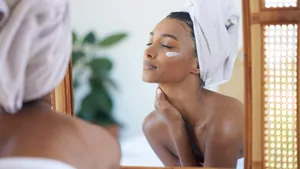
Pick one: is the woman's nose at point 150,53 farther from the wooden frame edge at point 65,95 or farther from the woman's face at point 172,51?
the wooden frame edge at point 65,95

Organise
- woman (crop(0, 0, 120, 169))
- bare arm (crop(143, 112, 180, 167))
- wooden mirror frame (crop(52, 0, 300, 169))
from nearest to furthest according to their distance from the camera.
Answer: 1. woman (crop(0, 0, 120, 169))
2. wooden mirror frame (crop(52, 0, 300, 169))
3. bare arm (crop(143, 112, 180, 167))

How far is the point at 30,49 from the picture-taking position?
438 millimetres

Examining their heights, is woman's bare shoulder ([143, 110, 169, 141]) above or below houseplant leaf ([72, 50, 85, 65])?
A: below

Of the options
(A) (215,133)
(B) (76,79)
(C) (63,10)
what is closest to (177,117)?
(A) (215,133)

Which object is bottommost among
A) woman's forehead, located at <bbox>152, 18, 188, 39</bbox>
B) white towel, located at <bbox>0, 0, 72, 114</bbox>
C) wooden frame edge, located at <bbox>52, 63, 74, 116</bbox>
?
wooden frame edge, located at <bbox>52, 63, 74, 116</bbox>

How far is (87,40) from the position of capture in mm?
783

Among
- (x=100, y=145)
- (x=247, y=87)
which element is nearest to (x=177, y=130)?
(x=247, y=87)

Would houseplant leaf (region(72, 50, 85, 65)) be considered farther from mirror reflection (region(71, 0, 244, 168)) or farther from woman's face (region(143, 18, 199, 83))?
woman's face (region(143, 18, 199, 83))

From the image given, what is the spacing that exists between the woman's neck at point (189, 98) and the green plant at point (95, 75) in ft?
0.34

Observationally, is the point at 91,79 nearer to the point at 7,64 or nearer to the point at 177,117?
the point at 177,117

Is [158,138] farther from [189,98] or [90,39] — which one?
[90,39]

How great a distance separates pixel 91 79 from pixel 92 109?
0.05m

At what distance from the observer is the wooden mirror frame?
0.65 metres

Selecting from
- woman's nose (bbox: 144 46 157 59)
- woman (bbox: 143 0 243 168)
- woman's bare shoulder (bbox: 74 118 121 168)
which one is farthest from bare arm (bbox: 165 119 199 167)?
woman's bare shoulder (bbox: 74 118 121 168)
